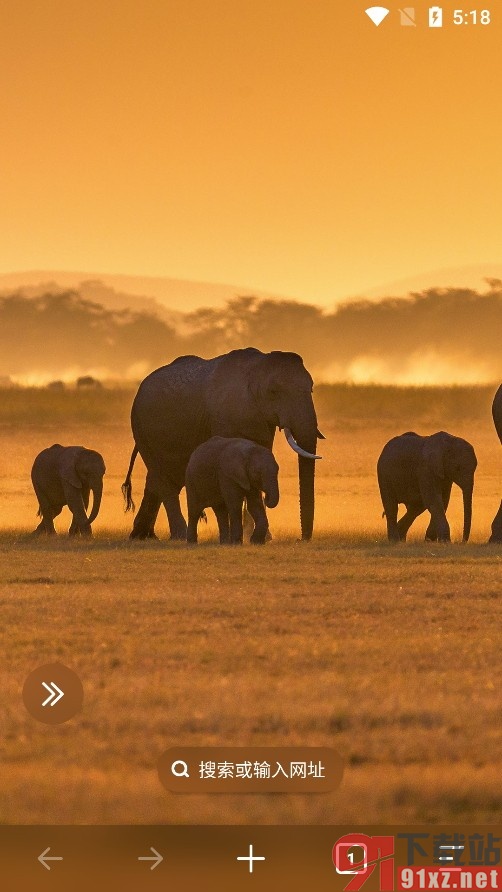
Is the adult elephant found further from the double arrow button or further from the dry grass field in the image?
the double arrow button

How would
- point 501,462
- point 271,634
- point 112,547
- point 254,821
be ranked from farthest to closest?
point 501,462, point 112,547, point 271,634, point 254,821

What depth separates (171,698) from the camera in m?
8.55

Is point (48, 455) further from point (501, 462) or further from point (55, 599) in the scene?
point (501, 462)

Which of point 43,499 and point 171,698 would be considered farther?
point 43,499

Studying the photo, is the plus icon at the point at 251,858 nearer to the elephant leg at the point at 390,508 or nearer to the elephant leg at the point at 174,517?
the elephant leg at the point at 390,508

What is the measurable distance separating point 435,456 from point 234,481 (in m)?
4.22

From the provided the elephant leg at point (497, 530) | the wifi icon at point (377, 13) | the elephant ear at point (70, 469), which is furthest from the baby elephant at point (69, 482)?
the wifi icon at point (377, 13)

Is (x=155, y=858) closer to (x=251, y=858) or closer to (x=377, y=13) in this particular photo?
(x=251, y=858)

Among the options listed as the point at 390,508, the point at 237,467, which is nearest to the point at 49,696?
the point at 237,467

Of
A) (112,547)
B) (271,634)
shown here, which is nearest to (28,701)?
(271,634)

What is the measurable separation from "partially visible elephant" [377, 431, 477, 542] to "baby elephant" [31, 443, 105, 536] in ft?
15.7

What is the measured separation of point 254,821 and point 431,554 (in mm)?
15632

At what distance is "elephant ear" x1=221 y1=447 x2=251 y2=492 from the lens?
22344mm

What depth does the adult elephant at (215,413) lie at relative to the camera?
2475 cm
